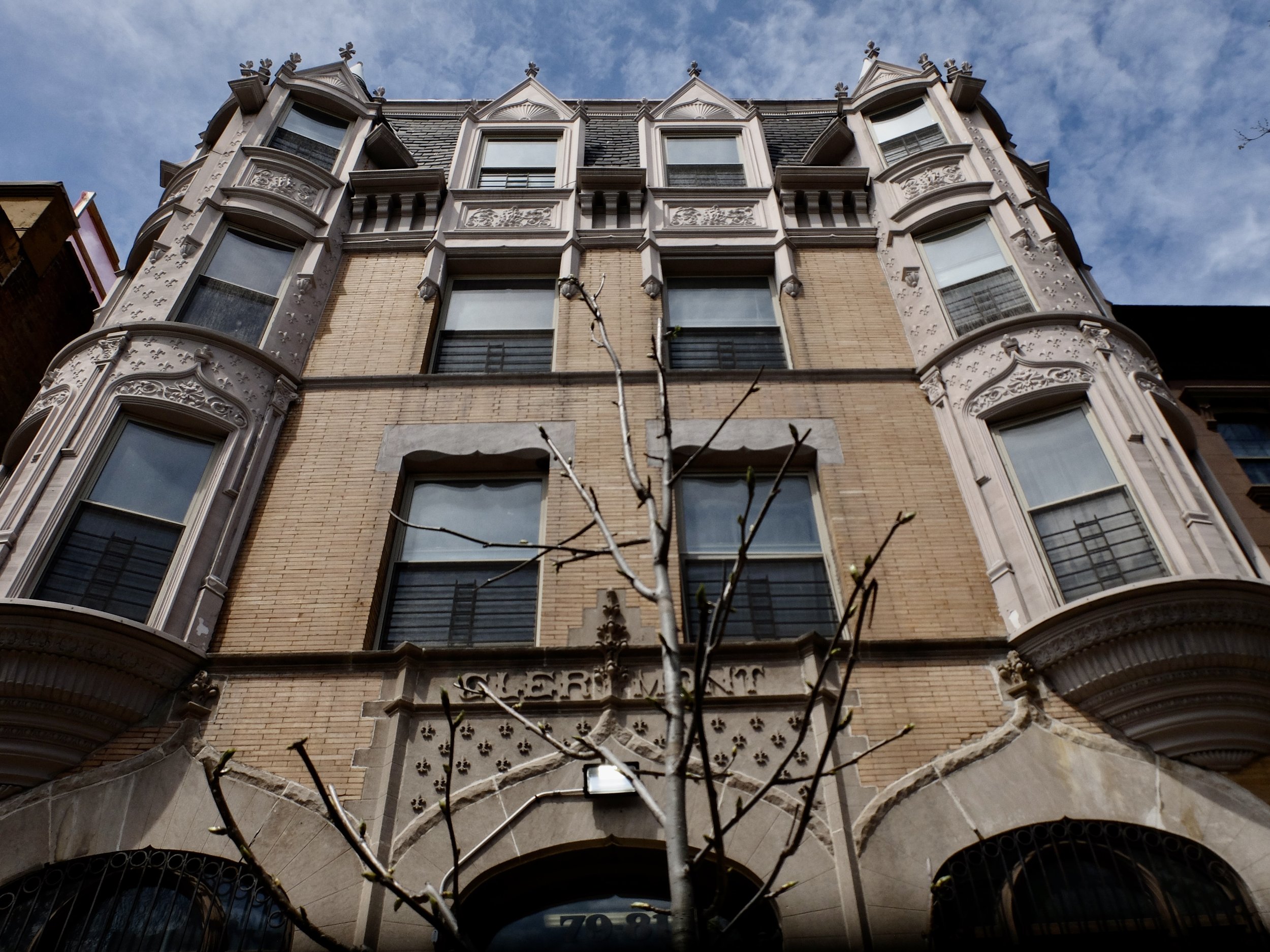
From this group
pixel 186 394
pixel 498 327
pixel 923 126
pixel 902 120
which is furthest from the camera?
pixel 902 120

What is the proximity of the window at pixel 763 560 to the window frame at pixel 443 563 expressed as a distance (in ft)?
4.76

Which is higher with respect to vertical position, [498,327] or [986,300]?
[498,327]

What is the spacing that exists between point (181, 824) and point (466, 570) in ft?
11.4

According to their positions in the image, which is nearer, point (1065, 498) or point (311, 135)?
point (1065, 498)

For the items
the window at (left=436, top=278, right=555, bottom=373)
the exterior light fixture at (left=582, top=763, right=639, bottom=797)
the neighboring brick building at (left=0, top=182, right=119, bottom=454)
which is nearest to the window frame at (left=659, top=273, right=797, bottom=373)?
the window at (left=436, top=278, right=555, bottom=373)

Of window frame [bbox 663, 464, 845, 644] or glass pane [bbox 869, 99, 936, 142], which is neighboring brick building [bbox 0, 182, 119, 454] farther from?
glass pane [bbox 869, 99, 936, 142]

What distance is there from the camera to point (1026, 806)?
24.9 feet

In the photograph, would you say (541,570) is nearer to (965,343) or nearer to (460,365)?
(460,365)

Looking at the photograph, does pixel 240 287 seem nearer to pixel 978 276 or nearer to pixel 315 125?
pixel 315 125

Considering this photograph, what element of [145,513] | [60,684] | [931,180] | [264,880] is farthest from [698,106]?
[264,880]

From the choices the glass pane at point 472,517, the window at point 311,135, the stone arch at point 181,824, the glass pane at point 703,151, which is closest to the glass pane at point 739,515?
the glass pane at point 472,517

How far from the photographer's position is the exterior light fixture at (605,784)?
756 cm

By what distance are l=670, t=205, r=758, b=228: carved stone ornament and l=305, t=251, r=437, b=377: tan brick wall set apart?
3.83 metres

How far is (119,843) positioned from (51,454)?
4090 mm
